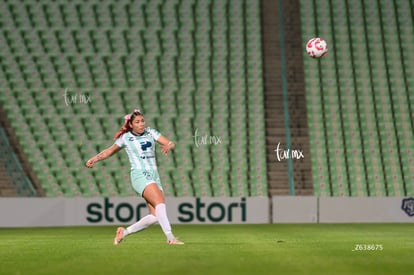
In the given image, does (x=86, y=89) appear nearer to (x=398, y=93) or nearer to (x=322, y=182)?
(x=322, y=182)

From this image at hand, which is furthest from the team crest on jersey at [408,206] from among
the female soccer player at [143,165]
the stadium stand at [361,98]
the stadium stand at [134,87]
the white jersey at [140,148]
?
the white jersey at [140,148]

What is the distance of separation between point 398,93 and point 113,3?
9.51m

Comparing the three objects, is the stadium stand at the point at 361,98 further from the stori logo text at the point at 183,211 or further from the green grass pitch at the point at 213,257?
the green grass pitch at the point at 213,257

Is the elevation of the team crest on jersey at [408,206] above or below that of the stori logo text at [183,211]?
below

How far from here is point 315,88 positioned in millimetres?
24438

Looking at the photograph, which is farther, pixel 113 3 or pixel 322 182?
pixel 113 3

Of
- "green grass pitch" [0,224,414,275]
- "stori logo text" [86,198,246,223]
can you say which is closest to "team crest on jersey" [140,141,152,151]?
"green grass pitch" [0,224,414,275]

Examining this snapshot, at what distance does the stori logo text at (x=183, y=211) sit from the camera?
18969 millimetres

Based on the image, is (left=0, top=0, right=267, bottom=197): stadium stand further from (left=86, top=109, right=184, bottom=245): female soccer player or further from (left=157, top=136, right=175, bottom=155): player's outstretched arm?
(left=157, top=136, right=175, bottom=155): player's outstretched arm

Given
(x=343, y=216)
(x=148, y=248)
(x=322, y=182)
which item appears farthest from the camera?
(x=322, y=182)

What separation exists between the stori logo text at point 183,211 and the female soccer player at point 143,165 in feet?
26.3

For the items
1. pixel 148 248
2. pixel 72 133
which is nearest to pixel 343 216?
pixel 72 133

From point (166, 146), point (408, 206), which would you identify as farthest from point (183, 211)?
point (166, 146)

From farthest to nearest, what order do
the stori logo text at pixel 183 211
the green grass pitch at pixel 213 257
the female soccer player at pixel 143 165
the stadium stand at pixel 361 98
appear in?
the stadium stand at pixel 361 98 < the stori logo text at pixel 183 211 < the female soccer player at pixel 143 165 < the green grass pitch at pixel 213 257
